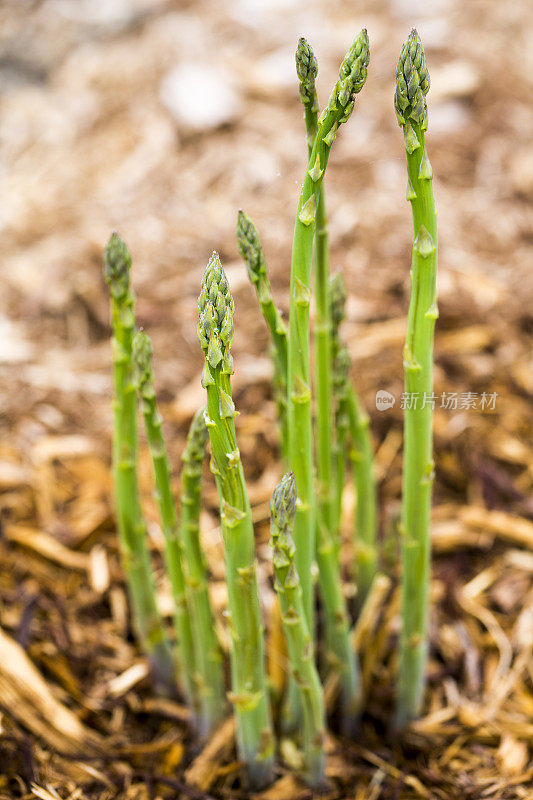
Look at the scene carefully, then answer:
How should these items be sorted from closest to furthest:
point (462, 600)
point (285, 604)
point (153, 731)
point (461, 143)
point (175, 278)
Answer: point (285, 604) → point (153, 731) → point (462, 600) → point (175, 278) → point (461, 143)

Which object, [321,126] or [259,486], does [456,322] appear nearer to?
[259,486]

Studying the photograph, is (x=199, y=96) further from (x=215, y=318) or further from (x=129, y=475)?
(x=215, y=318)

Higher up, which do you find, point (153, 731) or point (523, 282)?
point (523, 282)

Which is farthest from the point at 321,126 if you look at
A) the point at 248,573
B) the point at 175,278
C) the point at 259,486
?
the point at 175,278

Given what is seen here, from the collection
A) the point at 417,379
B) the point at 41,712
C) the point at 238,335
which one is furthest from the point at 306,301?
the point at 238,335

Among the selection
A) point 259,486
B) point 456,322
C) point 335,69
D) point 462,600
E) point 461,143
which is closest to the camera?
point 462,600

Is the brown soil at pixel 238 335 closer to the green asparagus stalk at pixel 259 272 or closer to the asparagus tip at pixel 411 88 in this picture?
the green asparagus stalk at pixel 259 272

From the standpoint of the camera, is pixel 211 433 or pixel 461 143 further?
pixel 461 143

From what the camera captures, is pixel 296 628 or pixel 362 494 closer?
pixel 296 628
